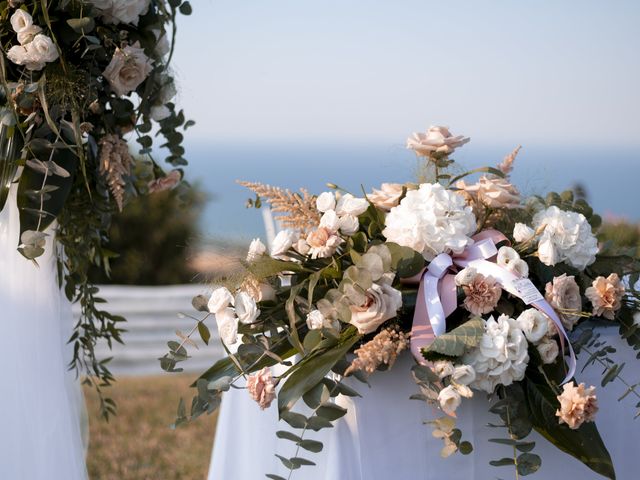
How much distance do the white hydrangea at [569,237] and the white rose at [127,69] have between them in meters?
0.91

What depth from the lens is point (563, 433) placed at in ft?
4.41

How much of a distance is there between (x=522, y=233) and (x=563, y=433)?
1.17 ft

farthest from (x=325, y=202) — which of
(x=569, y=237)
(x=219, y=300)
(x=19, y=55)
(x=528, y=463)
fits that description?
(x=19, y=55)

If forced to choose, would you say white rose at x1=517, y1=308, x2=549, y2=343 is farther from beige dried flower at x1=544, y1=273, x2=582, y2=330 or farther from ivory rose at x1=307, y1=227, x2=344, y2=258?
ivory rose at x1=307, y1=227, x2=344, y2=258

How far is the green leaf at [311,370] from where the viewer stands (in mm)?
1305

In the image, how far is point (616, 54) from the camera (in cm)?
1341

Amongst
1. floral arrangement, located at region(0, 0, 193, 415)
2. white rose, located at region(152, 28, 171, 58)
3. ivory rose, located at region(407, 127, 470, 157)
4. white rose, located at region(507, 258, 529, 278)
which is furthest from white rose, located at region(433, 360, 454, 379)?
white rose, located at region(152, 28, 171, 58)

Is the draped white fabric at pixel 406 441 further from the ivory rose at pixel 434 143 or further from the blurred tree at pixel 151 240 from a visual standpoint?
the blurred tree at pixel 151 240

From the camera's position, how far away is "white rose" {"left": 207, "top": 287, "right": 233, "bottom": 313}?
1.38 metres

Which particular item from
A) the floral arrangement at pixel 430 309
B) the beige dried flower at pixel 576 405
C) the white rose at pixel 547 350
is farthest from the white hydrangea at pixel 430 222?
the beige dried flower at pixel 576 405

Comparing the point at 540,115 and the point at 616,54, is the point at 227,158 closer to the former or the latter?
the point at 540,115

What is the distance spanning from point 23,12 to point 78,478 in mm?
1078

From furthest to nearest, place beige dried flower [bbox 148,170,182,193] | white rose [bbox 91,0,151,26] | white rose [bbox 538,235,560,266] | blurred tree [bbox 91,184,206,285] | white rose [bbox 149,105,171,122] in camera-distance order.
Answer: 1. blurred tree [bbox 91,184,206,285]
2. beige dried flower [bbox 148,170,182,193]
3. white rose [bbox 149,105,171,122]
4. white rose [bbox 91,0,151,26]
5. white rose [bbox 538,235,560,266]

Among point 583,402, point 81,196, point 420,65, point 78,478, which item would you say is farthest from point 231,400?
point 420,65
